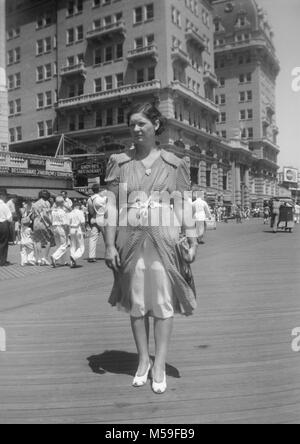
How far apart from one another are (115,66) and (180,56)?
12.7 feet

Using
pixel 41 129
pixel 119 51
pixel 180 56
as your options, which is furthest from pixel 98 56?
pixel 41 129

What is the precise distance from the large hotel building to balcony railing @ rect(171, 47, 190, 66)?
0.25 feet

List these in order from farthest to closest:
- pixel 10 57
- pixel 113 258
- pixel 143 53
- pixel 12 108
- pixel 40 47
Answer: pixel 12 108, pixel 143 53, pixel 40 47, pixel 10 57, pixel 113 258

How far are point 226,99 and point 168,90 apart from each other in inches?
1235

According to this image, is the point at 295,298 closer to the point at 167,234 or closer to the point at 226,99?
A: the point at 167,234

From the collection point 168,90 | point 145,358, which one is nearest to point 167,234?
point 145,358

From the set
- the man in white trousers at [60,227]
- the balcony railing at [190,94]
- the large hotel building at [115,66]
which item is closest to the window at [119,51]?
the large hotel building at [115,66]

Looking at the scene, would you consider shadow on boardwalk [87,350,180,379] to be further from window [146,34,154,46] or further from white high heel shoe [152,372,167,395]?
window [146,34,154,46]

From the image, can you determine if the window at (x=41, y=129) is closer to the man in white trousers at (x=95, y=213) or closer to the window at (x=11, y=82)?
the window at (x=11, y=82)

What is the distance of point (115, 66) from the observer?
18.5 meters

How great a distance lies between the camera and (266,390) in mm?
2844

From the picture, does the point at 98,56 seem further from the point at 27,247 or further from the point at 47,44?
the point at 27,247

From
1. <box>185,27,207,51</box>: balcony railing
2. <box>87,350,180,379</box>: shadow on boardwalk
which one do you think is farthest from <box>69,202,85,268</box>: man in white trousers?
<box>87,350,180,379</box>: shadow on boardwalk

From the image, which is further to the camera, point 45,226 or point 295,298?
point 45,226
